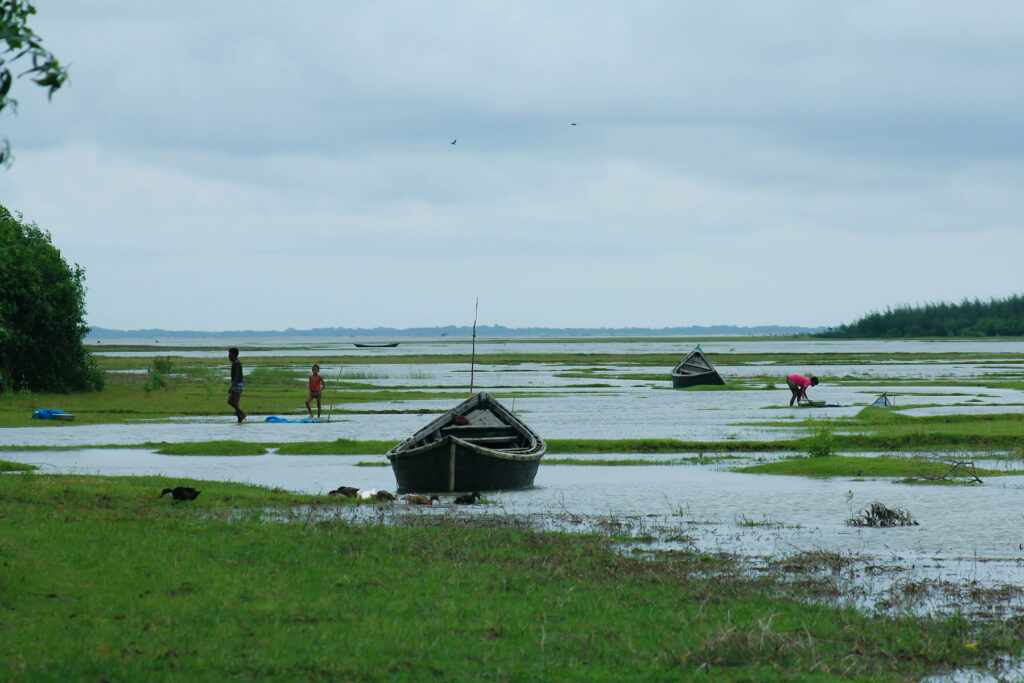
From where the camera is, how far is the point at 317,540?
43.4ft

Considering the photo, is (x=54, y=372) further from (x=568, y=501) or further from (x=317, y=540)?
(x=317, y=540)

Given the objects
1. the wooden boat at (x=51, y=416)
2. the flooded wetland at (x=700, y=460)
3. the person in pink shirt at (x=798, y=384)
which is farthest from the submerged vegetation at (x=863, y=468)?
the wooden boat at (x=51, y=416)

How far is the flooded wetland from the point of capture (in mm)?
14383

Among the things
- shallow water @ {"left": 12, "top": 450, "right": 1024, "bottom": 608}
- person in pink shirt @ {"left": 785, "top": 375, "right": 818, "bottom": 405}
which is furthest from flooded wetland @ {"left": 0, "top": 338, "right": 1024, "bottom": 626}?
person in pink shirt @ {"left": 785, "top": 375, "right": 818, "bottom": 405}

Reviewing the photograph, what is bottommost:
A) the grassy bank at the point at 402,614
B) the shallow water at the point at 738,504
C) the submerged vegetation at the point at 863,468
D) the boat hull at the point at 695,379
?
the shallow water at the point at 738,504

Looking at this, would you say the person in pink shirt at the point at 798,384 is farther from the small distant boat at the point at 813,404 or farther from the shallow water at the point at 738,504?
the shallow water at the point at 738,504

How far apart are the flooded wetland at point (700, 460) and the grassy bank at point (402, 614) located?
152 cm

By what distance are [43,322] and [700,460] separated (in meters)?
34.0


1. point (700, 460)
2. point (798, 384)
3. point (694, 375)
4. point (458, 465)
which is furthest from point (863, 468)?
point (694, 375)

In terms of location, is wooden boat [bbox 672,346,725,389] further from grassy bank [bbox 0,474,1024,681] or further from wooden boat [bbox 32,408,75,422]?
grassy bank [bbox 0,474,1024,681]

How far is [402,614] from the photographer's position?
997cm

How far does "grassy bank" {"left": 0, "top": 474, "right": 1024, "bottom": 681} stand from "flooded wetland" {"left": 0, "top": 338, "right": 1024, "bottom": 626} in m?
1.52

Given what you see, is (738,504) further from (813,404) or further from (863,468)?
(813,404)

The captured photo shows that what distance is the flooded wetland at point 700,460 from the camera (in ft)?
47.2
